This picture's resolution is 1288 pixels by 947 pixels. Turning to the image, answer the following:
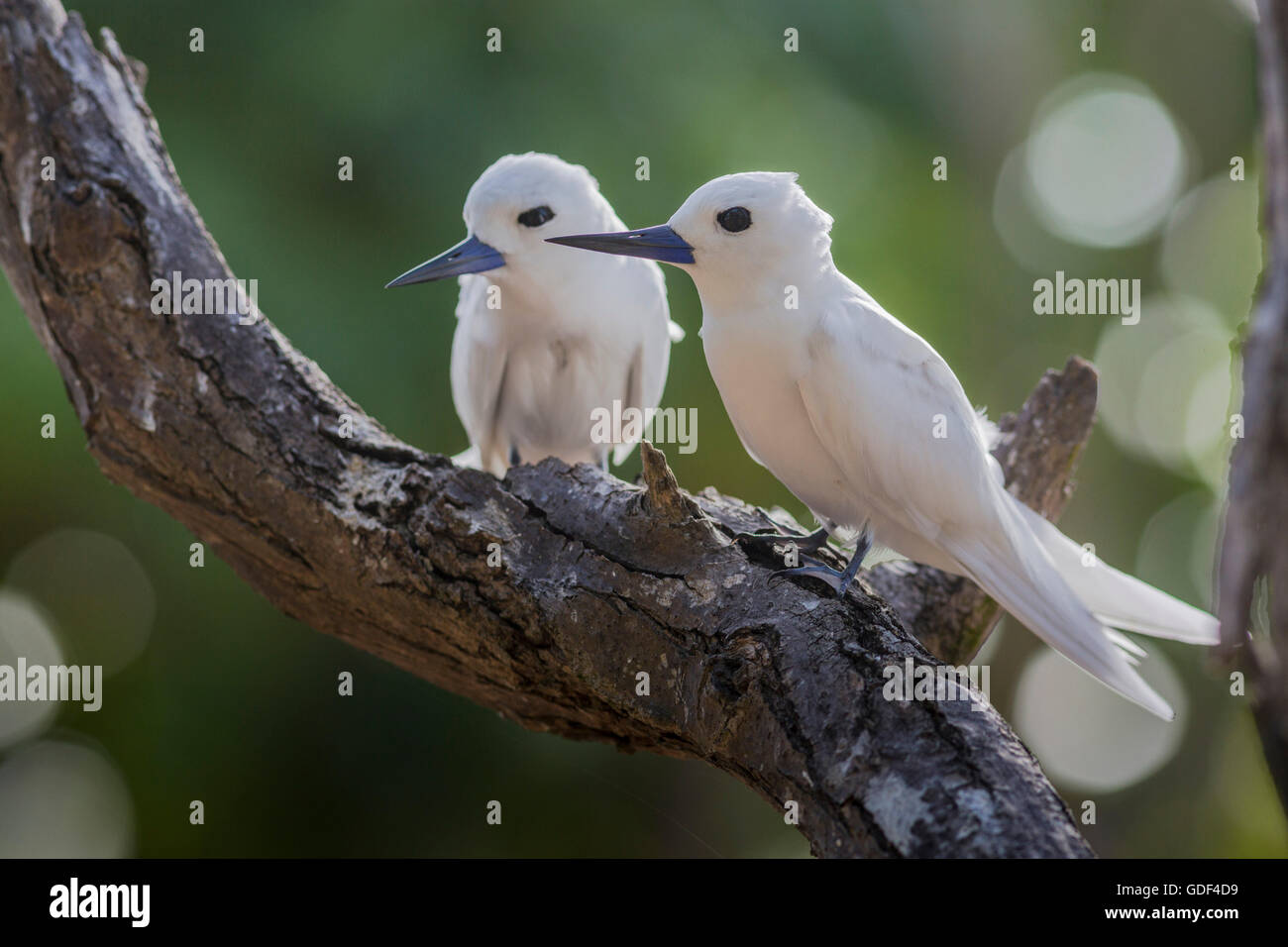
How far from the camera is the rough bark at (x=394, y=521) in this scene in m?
2.09

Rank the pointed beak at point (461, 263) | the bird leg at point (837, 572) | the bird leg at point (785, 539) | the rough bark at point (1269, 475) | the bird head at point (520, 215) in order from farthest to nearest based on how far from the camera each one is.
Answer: the bird head at point (520, 215), the pointed beak at point (461, 263), the bird leg at point (785, 539), the bird leg at point (837, 572), the rough bark at point (1269, 475)

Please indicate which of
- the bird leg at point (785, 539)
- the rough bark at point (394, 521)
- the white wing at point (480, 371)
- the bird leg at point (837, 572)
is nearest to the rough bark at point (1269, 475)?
the rough bark at point (394, 521)

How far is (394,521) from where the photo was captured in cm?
258

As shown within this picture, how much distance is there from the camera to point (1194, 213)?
719 centimetres

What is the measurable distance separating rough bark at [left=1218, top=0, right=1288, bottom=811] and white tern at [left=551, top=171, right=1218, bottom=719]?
1267 millimetres

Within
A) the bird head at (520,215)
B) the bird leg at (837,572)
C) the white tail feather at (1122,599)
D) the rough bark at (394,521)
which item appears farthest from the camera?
the bird head at (520,215)

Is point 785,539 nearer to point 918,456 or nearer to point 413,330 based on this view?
point 918,456

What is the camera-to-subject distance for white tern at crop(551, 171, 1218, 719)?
2.50 meters

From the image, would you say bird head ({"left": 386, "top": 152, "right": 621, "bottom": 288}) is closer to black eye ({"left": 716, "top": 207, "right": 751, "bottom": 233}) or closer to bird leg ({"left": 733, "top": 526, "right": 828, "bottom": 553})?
black eye ({"left": 716, "top": 207, "right": 751, "bottom": 233})

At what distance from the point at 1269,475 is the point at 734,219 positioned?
1560 millimetres

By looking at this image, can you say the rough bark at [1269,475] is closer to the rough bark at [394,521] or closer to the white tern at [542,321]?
the rough bark at [394,521]

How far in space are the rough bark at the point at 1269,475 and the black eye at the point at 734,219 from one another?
54.7 inches

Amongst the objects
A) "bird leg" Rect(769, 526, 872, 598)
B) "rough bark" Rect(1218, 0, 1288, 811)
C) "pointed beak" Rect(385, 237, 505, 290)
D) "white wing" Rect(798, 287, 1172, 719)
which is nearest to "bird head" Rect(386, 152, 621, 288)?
"pointed beak" Rect(385, 237, 505, 290)
